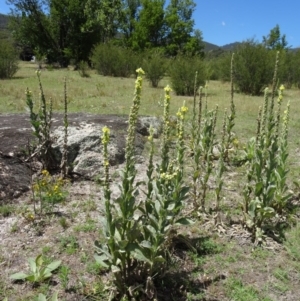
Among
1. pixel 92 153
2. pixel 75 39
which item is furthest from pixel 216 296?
pixel 75 39

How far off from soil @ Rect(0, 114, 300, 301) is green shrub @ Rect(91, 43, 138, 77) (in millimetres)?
21660

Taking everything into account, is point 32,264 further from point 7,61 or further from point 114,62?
point 114,62

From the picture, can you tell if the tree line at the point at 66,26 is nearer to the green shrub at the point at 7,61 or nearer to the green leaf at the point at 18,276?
the green shrub at the point at 7,61

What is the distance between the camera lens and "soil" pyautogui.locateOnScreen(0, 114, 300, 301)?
3.23m

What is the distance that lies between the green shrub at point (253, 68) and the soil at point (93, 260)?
1403 cm

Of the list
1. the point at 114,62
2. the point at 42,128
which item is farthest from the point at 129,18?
the point at 42,128

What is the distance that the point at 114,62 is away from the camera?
25.8m

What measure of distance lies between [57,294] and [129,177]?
1228mm

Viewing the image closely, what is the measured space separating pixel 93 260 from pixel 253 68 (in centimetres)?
1649

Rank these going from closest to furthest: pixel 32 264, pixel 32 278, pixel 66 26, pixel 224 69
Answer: pixel 32 278
pixel 32 264
pixel 224 69
pixel 66 26

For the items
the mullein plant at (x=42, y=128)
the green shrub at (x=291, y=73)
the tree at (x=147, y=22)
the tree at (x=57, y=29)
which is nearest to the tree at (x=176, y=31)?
the tree at (x=147, y=22)

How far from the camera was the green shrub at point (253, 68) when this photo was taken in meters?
17.8

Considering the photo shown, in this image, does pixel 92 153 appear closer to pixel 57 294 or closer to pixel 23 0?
pixel 57 294

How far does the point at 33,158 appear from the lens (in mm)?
5746
